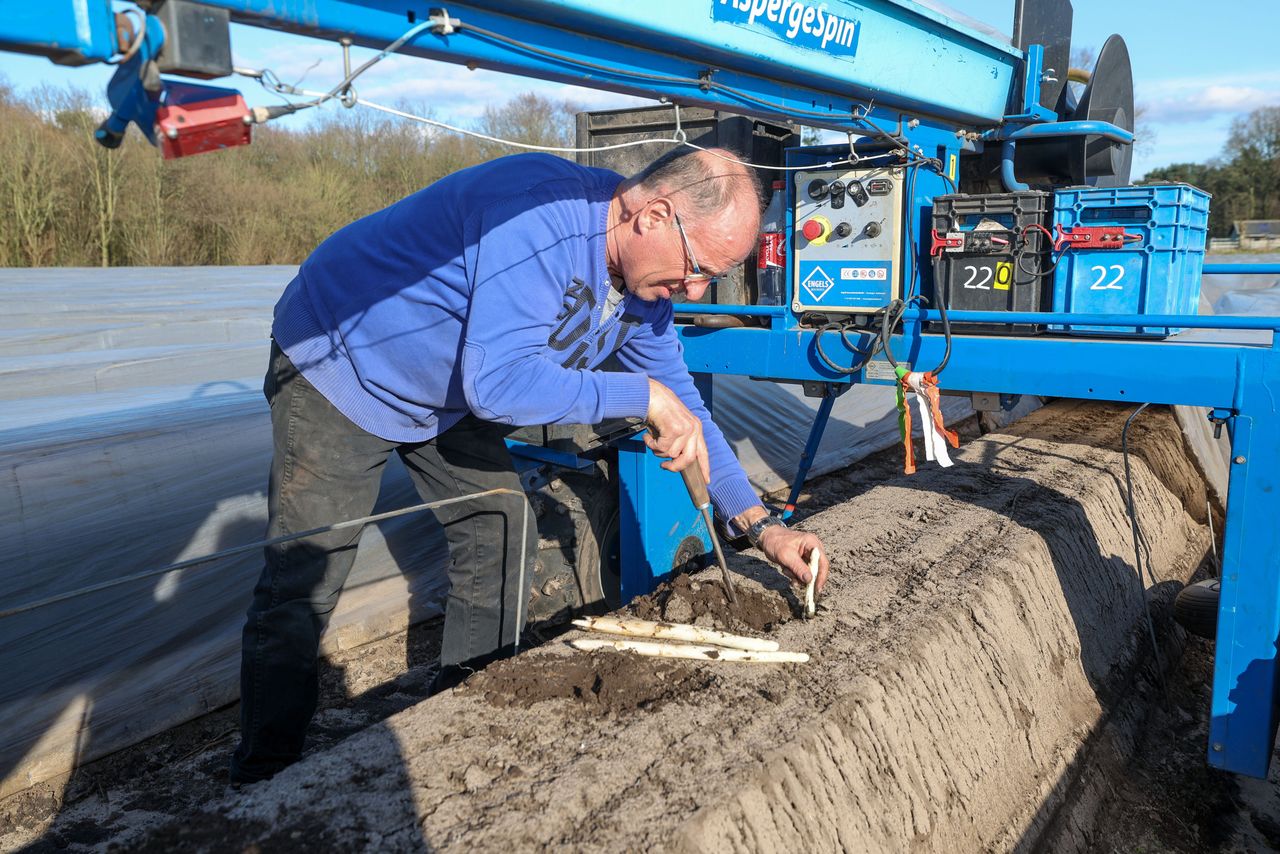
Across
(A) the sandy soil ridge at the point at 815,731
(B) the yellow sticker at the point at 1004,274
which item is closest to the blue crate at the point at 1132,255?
(B) the yellow sticker at the point at 1004,274

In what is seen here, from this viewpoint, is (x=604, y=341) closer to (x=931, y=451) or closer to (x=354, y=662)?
(x=931, y=451)

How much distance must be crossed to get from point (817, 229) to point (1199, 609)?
209cm

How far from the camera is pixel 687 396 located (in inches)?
112

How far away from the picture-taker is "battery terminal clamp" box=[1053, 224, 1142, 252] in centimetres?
321

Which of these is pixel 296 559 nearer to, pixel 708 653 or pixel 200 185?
pixel 708 653

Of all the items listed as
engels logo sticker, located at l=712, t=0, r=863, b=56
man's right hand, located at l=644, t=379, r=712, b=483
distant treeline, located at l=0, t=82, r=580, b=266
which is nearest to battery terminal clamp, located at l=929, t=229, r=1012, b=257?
engels logo sticker, located at l=712, t=0, r=863, b=56

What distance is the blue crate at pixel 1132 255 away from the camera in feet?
10.3

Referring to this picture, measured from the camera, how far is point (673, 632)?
241 centimetres

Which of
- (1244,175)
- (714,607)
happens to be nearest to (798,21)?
(714,607)

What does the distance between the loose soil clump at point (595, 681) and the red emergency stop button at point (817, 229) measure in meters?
2.13

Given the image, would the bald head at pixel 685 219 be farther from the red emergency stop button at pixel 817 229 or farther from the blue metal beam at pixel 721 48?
the red emergency stop button at pixel 817 229

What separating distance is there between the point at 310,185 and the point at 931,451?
43.9 feet

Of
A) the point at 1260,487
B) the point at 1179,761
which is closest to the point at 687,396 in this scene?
the point at 1260,487

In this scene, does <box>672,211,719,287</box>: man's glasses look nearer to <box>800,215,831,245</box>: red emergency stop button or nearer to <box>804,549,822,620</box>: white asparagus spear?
<box>804,549,822,620</box>: white asparagus spear
